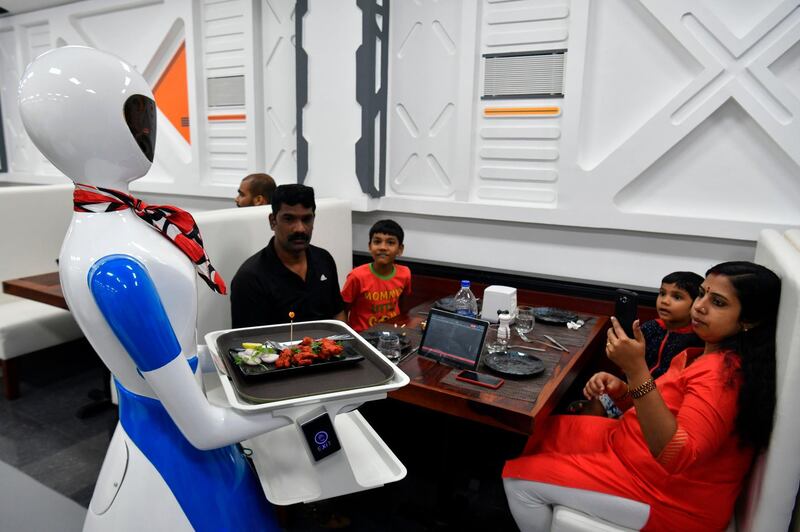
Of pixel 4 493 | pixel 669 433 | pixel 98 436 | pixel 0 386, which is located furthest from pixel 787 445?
pixel 0 386

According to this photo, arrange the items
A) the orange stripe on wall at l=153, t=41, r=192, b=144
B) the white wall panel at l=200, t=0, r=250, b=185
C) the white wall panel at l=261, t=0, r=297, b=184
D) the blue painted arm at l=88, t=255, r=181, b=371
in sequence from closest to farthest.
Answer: the blue painted arm at l=88, t=255, r=181, b=371 → the white wall panel at l=261, t=0, r=297, b=184 → the white wall panel at l=200, t=0, r=250, b=185 → the orange stripe on wall at l=153, t=41, r=192, b=144

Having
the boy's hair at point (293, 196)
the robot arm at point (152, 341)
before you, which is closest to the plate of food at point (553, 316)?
the boy's hair at point (293, 196)

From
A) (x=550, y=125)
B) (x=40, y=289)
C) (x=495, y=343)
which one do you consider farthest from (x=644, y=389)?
(x=40, y=289)

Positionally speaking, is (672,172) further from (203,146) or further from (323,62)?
(203,146)

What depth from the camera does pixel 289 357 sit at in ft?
4.07

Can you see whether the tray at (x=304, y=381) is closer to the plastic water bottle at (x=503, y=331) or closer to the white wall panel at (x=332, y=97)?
the plastic water bottle at (x=503, y=331)

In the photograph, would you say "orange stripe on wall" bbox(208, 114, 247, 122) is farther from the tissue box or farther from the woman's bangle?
the woman's bangle

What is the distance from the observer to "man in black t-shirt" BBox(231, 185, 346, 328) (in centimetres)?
219

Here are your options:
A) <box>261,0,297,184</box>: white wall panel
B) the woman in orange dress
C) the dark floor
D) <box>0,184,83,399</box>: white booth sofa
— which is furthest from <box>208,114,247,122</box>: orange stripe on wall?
the woman in orange dress

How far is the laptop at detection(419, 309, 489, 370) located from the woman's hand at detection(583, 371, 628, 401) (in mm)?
439

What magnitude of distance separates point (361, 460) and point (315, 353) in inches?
10.5

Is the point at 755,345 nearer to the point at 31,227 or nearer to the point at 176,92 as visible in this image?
the point at 31,227

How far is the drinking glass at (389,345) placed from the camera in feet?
6.44

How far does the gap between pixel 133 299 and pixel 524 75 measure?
263 cm
